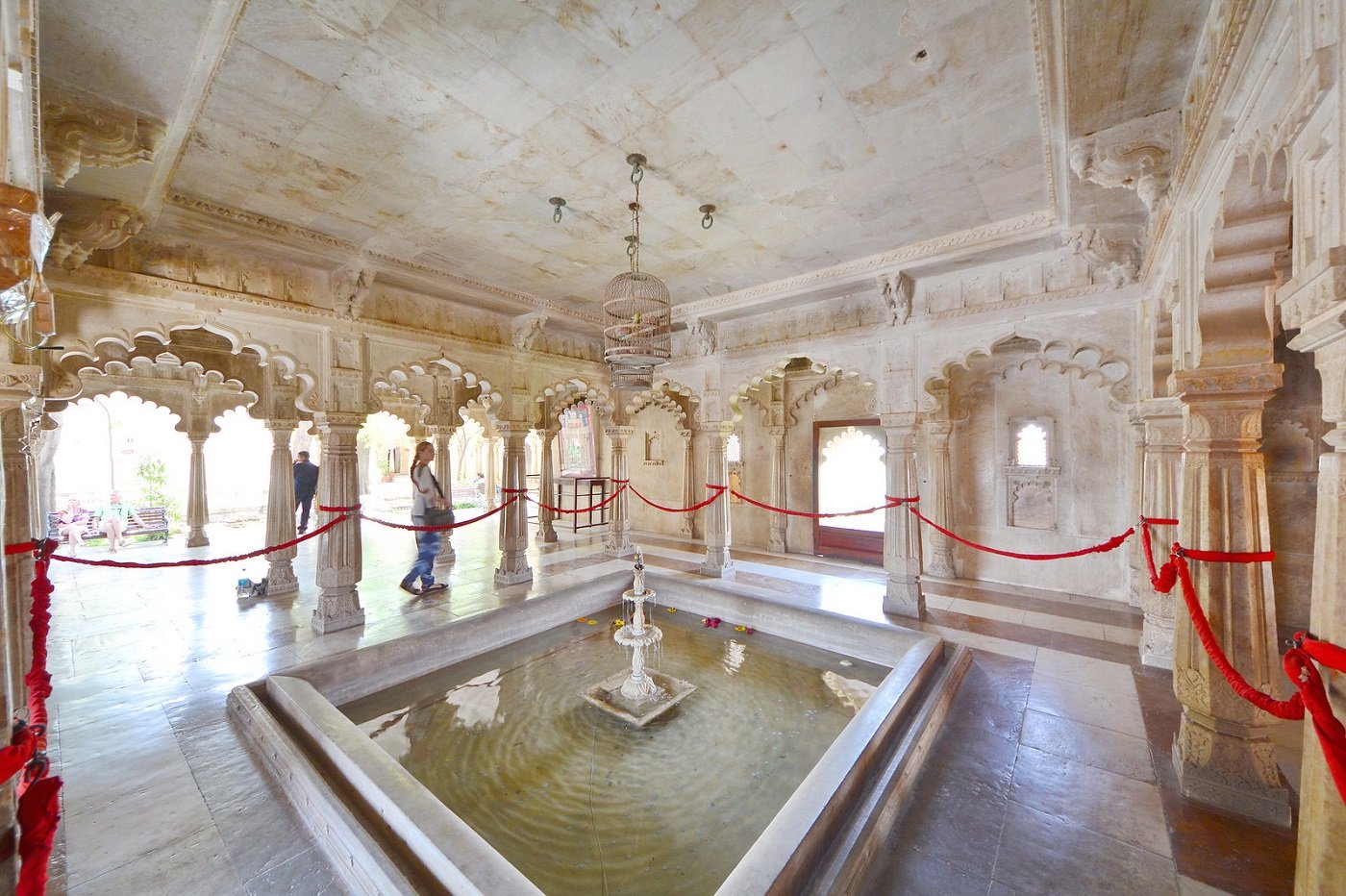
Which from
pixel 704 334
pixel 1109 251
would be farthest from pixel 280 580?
pixel 1109 251

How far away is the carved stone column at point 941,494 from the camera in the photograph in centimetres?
780

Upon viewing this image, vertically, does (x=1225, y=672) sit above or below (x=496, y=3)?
below

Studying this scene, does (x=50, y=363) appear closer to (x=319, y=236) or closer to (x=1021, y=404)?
(x=319, y=236)

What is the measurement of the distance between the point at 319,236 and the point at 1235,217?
22.2ft

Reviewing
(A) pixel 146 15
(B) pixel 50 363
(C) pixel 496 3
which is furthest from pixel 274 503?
(C) pixel 496 3

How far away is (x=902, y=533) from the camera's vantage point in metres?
6.25

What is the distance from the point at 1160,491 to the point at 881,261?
3.35 m

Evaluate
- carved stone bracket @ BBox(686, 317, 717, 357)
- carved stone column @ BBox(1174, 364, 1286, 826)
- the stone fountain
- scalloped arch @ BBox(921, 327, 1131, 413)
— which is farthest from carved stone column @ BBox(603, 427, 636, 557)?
carved stone column @ BBox(1174, 364, 1286, 826)

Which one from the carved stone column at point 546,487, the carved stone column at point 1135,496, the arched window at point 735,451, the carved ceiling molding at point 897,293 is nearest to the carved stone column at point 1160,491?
the carved stone column at point 1135,496

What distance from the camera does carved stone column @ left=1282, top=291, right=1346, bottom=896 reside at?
1.54 meters

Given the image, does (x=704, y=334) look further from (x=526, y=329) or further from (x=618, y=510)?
(x=618, y=510)

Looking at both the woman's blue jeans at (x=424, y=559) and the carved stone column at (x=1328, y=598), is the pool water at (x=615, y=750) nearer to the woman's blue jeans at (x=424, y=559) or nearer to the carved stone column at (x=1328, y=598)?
the carved stone column at (x=1328, y=598)

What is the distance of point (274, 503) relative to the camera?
759cm

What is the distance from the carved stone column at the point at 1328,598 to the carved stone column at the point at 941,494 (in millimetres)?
6368
